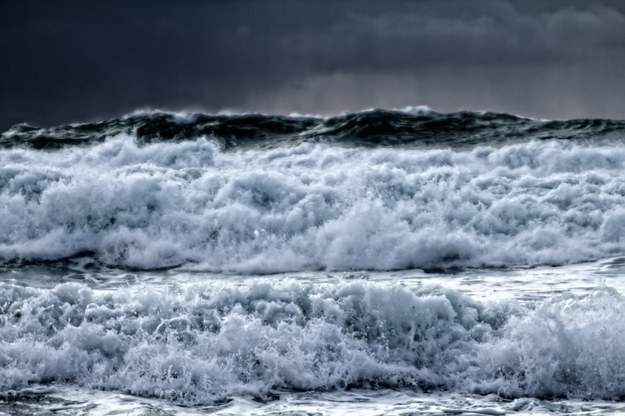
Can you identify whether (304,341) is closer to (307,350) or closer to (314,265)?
(307,350)

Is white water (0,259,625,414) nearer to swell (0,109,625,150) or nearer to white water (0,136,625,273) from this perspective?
white water (0,136,625,273)

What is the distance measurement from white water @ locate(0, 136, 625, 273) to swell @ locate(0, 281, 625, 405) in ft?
10.8

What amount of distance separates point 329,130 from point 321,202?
4856mm

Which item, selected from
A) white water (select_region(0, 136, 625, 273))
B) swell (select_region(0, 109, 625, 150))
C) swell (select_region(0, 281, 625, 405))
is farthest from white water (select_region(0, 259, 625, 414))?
swell (select_region(0, 109, 625, 150))

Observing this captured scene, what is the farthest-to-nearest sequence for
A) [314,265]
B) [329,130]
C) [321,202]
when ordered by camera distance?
[329,130] → [321,202] → [314,265]

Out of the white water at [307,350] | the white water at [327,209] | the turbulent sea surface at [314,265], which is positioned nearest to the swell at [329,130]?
the turbulent sea surface at [314,265]

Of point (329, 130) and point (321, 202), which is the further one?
point (329, 130)

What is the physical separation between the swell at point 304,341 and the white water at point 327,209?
3286 millimetres

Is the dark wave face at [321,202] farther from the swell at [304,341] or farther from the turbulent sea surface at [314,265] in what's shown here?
the swell at [304,341]

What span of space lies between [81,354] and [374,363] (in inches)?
102

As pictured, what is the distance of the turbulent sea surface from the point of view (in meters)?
6.88

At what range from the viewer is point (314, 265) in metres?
11.3

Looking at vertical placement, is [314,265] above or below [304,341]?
above

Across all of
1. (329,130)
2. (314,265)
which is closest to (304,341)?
(314,265)
